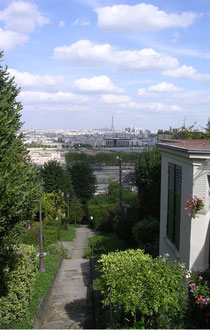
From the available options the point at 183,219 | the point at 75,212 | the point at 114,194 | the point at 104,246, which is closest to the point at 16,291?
the point at 183,219

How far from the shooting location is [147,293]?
6152mm

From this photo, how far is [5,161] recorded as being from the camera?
7.77 meters

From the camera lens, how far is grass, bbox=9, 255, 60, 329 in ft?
27.2

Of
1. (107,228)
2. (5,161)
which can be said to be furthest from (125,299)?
(107,228)

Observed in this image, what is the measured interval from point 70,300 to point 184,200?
5.64 metres

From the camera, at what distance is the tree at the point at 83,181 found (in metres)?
47.3

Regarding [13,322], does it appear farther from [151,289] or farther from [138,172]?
[138,172]

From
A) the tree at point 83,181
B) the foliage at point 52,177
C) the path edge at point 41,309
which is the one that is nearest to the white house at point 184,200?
the path edge at point 41,309

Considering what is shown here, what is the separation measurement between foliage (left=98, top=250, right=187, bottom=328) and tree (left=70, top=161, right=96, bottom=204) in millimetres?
40598

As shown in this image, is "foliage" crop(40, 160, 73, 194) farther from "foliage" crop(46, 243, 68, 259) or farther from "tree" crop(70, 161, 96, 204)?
"foliage" crop(46, 243, 68, 259)

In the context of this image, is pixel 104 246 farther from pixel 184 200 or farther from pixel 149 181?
pixel 184 200

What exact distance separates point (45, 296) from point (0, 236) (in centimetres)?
263

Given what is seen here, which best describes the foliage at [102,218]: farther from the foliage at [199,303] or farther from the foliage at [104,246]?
the foliage at [199,303]

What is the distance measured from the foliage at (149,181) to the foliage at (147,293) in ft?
45.4
